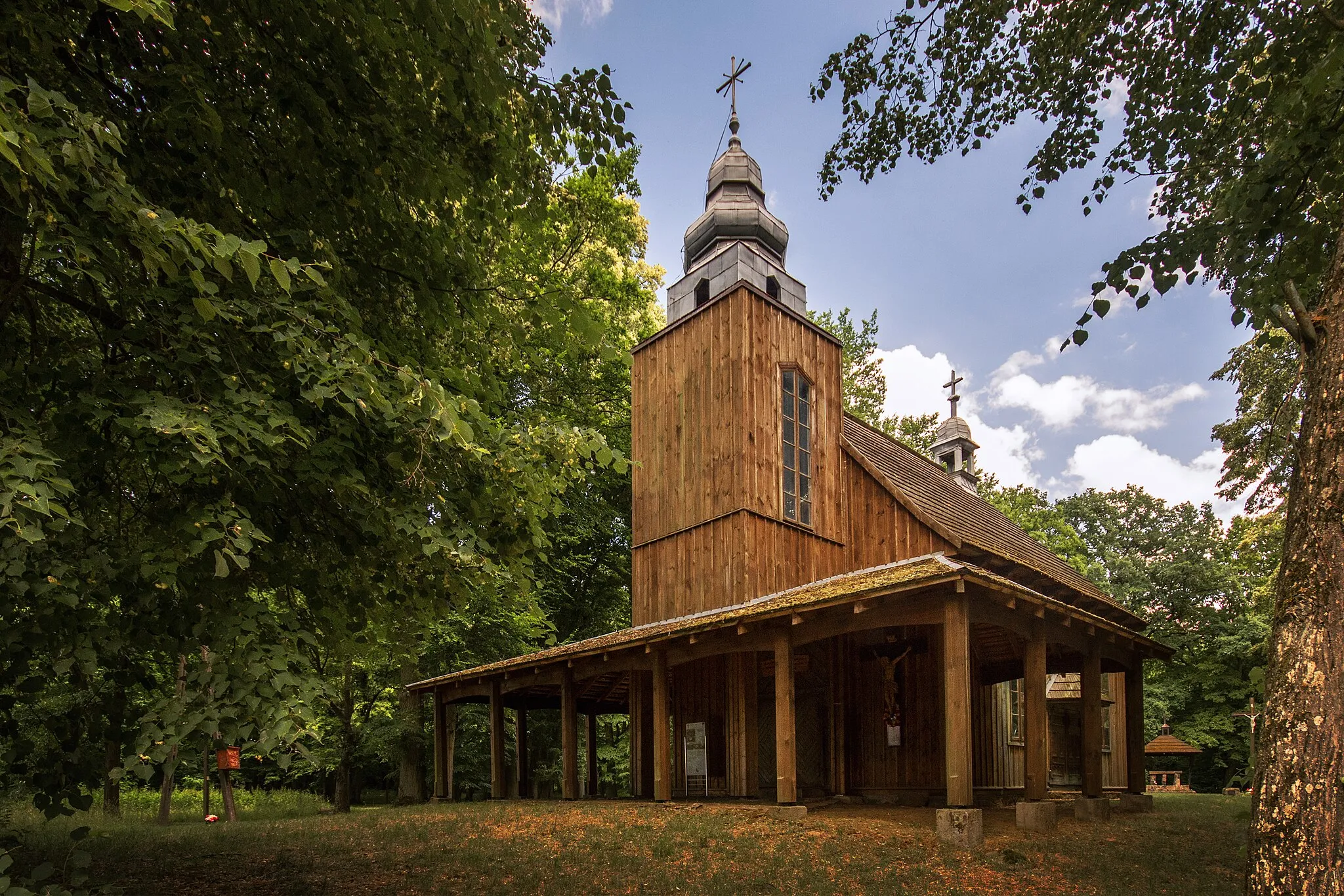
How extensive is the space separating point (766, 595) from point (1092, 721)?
5.30m

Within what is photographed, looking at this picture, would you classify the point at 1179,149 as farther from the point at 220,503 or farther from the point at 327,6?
the point at 220,503

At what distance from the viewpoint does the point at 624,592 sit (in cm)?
2820

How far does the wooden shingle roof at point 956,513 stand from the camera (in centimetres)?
1603

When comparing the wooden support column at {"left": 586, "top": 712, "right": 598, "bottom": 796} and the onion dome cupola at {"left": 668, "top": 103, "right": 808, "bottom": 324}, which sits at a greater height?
the onion dome cupola at {"left": 668, "top": 103, "right": 808, "bottom": 324}

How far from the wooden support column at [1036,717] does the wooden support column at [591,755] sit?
9971 mm

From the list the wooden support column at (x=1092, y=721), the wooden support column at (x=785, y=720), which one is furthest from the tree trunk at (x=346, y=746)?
the wooden support column at (x=1092, y=721)

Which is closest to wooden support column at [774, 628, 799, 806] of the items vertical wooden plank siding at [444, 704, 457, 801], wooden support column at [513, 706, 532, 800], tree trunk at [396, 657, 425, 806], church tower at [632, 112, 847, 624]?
church tower at [632, 112, 847, 624]

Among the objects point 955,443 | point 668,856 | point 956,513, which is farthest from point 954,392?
point 668,856

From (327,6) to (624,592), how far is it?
23245 millimetres

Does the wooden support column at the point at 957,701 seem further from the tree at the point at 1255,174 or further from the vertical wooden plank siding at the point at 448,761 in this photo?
the vertical wooden plank siding at the point at 448,761

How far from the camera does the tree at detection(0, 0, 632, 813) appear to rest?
4.83 meters

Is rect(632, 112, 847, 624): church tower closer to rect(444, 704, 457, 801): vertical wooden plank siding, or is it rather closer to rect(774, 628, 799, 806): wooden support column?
rect(774, 628, 799, 806): wooden support column

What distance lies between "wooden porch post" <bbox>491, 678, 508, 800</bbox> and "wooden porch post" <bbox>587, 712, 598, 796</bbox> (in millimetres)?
1880

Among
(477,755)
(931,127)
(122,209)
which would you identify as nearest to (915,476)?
(931,127)
